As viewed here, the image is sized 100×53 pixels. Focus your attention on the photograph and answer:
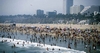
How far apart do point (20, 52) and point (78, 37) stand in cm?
2182

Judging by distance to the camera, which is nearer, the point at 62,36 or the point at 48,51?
the point at 48,51

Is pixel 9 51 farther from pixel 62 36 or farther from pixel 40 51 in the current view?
pixel 62 36

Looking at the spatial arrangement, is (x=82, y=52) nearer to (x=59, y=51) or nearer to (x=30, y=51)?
(x=59, y=51)

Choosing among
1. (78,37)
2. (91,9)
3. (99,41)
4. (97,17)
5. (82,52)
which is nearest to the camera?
(82,52)

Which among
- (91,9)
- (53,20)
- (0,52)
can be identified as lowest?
(0,52)

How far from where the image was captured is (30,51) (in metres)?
32.5

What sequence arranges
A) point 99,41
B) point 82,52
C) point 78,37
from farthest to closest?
point 78,37 < point 99,41 < point 82,52

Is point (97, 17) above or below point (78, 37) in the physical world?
above

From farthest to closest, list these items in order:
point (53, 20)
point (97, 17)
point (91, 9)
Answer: point (91, 9)
point (53, 20)
point (97, 17)

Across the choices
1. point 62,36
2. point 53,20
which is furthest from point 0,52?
point 53,20

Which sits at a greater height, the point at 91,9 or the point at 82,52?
the point at 91,9

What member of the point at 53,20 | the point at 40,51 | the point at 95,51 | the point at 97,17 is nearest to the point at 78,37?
the point at 95,51

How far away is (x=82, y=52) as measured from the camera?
3145 cm

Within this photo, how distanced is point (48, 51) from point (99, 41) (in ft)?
49.7
